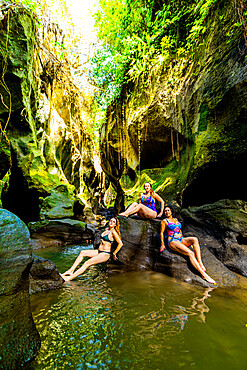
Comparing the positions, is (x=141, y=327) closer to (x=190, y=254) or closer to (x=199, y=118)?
(x=190, y=254)

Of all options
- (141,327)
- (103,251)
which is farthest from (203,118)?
(141,327)

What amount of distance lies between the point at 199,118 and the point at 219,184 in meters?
2.38

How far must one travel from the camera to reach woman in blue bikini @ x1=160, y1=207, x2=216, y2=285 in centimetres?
404

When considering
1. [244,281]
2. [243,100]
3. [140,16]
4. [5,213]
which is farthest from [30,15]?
[244,281]

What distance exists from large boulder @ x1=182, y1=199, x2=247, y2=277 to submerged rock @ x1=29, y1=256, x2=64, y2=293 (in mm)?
4018

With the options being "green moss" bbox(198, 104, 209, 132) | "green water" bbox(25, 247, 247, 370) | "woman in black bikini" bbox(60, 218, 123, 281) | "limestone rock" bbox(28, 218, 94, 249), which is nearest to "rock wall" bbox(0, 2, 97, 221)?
"limestone rock" bbox(28, 218, 94, 249)

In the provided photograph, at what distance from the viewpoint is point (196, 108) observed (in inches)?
262

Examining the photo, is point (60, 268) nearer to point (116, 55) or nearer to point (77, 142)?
point (116, 55)

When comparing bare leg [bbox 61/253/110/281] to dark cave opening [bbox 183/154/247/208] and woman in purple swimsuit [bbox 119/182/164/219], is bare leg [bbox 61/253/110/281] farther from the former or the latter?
dark cave opening [bbox 183/154/247/208]

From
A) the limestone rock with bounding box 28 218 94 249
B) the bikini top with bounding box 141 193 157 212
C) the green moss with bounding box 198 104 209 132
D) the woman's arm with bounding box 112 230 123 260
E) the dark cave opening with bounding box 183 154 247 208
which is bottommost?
the limestone rock with bounding box 28 218 94 249

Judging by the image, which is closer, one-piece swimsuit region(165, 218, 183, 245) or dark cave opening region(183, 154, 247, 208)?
one-piece swimsuit region(165, 218, 183, 245)

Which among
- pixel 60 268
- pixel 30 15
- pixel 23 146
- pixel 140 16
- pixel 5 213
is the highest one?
pixel 140 16

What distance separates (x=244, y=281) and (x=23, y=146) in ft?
30.7

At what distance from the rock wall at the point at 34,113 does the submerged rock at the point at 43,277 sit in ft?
13.8
